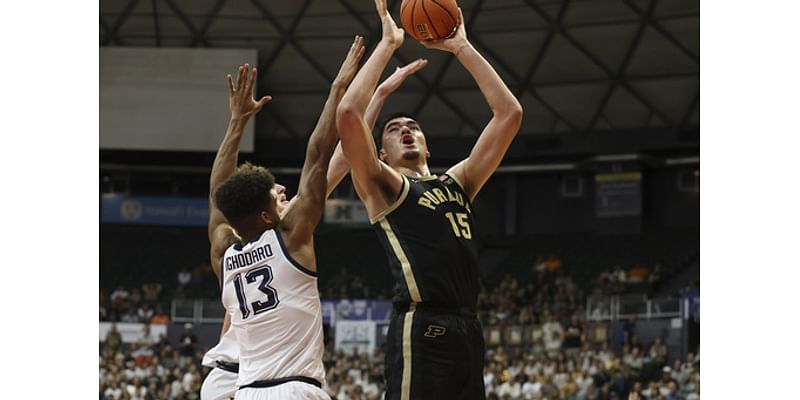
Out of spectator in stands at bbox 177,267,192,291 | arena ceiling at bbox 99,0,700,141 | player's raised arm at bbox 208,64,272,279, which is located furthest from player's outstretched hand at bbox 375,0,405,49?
spectator in stands at bbox 177,267,192,291

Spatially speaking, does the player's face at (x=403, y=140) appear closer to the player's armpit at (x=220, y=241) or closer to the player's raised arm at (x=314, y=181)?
the player's raised arm at (x=314, y=181)

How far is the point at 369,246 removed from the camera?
34344 mm

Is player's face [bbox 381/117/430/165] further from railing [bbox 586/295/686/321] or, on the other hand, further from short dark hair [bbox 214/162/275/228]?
railing [bbox 586/295/686/321]

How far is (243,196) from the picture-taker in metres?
5.53

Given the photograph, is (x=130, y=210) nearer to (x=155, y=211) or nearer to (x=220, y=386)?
(x=155, y=211)

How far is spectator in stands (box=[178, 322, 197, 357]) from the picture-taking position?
82.2 ft

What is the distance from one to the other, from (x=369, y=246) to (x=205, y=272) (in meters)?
5.37

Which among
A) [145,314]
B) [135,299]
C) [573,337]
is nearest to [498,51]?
[573,337]

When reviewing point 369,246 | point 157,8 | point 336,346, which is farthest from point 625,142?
point 157,8

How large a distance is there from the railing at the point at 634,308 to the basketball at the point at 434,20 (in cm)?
1774

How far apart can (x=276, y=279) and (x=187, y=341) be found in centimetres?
2069

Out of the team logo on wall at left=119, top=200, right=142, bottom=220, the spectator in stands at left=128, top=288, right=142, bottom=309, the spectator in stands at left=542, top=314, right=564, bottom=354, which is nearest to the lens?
the spectator in stands at left=542, top=314, right=564, bottom=354

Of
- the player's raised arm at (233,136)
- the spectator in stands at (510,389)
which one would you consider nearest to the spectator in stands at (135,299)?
the spectator in stands at (510,389)
